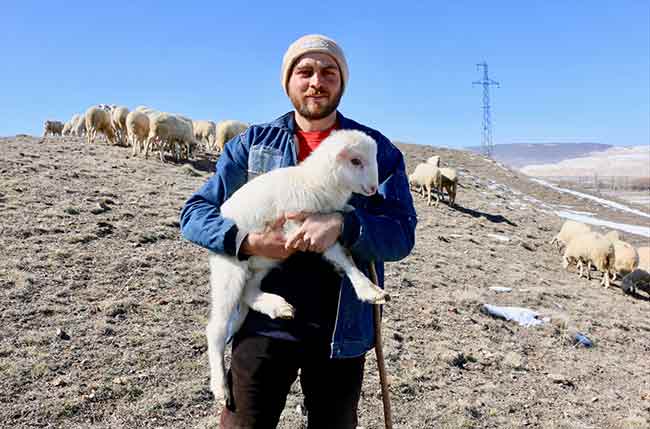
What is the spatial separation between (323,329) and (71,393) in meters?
3.18

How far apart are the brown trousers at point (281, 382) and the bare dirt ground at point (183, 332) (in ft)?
7.15

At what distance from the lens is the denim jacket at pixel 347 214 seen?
2.17 meters

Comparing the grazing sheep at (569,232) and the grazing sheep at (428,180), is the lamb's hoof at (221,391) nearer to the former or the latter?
the grazing sheep at (569,232)

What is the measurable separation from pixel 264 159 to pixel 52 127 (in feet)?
113

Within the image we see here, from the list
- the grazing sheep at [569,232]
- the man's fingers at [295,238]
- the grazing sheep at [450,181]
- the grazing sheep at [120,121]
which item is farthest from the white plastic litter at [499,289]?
the grazing sheep at [120,121]

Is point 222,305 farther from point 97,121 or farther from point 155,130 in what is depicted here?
point 97,121

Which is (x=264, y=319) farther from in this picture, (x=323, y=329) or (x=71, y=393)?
(x=71, y=393)

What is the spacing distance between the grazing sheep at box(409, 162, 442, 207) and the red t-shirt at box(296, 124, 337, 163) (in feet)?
53.6

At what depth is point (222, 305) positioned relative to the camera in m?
2.27

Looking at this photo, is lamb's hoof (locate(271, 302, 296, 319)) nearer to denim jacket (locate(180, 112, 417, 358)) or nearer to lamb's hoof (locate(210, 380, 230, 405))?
denim jacket (locate(180, 112, 417, 358))

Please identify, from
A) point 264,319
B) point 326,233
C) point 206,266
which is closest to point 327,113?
point 326,233

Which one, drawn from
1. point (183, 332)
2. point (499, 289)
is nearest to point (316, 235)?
point (183, 332)

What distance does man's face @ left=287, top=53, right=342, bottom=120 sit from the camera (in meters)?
2.30

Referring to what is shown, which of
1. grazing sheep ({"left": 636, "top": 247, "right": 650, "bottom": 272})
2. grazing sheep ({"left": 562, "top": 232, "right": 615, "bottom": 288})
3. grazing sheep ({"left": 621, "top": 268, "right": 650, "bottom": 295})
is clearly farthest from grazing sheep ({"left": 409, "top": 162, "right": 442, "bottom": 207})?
grazing sheep ({"left": 621, "top": 268, "right": 650, "bottom": 295})
